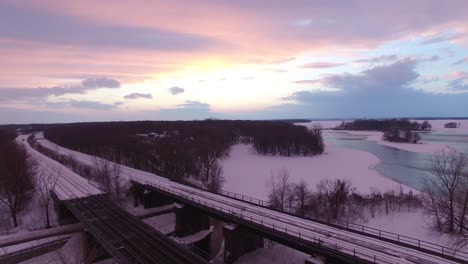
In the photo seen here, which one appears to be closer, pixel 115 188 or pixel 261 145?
pixel 115 188

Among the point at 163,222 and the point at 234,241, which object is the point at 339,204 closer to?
the point at 234,241

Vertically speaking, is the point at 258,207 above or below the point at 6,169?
below

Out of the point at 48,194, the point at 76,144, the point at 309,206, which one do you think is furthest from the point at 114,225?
the point at 76,144

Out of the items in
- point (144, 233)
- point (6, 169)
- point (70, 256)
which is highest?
point (6, 169)

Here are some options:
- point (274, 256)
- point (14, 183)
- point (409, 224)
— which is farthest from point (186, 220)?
point (409, 224)

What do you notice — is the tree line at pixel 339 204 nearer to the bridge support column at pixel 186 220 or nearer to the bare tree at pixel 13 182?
the bridge support column at pixel 186 220

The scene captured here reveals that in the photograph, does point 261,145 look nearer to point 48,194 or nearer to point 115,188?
point 115,188

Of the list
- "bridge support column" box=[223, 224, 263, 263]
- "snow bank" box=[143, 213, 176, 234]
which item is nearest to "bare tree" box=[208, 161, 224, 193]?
"snow bank" box=[143, 213, 176, 234]

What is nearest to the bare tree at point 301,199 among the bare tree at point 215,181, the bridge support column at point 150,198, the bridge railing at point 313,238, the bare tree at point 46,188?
the bridge railing at point 313,238
